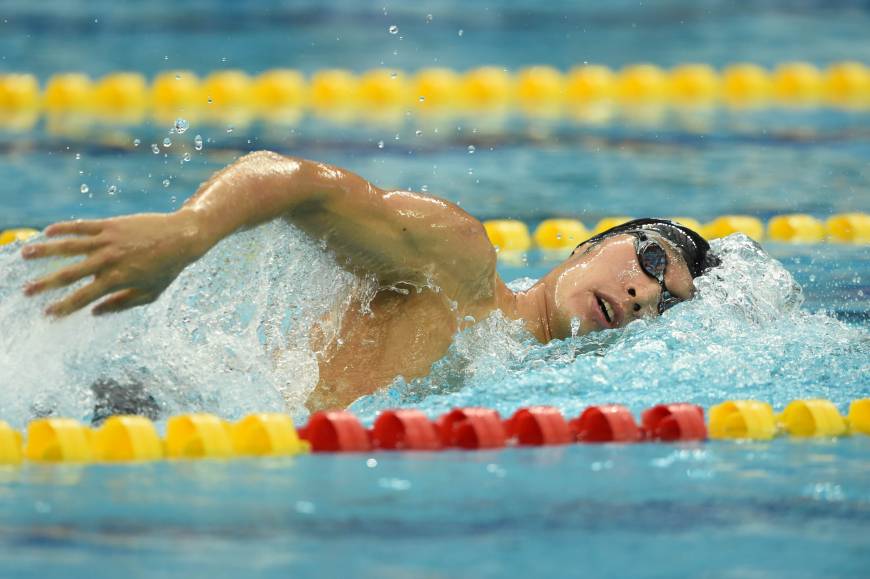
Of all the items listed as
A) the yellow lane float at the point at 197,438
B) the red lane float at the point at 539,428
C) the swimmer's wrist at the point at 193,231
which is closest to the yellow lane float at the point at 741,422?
the red lane float at the point at 539,428

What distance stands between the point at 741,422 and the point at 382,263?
0.84 m

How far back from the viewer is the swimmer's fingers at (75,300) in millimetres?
2195

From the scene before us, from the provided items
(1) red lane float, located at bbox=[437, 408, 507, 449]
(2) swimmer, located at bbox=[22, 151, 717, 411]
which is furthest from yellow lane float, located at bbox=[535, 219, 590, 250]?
(1) red lane float, located at bbox=[437, 408, 507, 449]

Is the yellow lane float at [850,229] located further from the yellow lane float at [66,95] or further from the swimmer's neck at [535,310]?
the yellow lane float at [66,95]

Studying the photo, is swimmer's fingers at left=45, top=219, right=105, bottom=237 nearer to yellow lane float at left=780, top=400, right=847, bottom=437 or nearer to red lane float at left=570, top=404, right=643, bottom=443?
red lane float at left=570, top=404, right=643, bottom=443

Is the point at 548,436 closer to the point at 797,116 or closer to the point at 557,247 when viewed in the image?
the point at 557,247

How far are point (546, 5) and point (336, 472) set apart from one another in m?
9.01

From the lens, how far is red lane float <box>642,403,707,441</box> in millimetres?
2734

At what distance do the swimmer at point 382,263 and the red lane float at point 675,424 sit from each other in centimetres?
48

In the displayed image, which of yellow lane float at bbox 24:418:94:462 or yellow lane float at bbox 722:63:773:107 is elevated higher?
yellow lane float at bbox 722:63:773:107

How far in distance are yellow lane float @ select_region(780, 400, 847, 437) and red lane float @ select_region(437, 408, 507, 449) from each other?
0.64 m

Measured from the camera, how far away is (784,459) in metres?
2.59

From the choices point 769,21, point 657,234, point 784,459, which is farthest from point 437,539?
point 769,21

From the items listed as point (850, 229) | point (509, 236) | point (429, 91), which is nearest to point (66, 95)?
point (429, 91)
